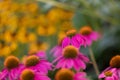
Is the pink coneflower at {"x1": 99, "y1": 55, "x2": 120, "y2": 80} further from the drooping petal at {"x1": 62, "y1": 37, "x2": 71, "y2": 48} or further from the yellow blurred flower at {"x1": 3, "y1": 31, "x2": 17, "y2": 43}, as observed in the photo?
the yellow blurred flower at {"x1": 3, "y1": 31, "x2": 17, "y2": 43}

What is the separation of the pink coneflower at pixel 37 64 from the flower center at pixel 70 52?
47mm

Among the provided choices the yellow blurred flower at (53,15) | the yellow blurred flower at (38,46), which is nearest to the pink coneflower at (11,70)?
the yellow blurred flower at (38,46)

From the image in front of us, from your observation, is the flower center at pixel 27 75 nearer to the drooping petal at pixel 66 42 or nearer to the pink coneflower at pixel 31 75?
the pink coneflower at pixel 31 75

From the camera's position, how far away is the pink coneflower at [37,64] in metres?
0.94

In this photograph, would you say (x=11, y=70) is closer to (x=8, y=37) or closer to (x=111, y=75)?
(x=111, y=75)

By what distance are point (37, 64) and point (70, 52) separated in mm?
87

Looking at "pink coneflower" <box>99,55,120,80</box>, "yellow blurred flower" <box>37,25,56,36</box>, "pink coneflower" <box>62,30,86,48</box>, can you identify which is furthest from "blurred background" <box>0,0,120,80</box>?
"pink coneflower" <box>99,55,120,80</box>

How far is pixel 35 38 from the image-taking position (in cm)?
203

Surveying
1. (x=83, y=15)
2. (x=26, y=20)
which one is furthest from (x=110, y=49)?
(x=26, y=20)

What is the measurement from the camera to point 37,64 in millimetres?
985

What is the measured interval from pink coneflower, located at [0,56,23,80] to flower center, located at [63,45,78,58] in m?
0.11

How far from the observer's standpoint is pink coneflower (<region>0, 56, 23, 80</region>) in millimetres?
951

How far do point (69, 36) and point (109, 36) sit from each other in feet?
2.89

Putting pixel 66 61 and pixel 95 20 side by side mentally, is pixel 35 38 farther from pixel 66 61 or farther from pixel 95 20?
pixel 66 61
